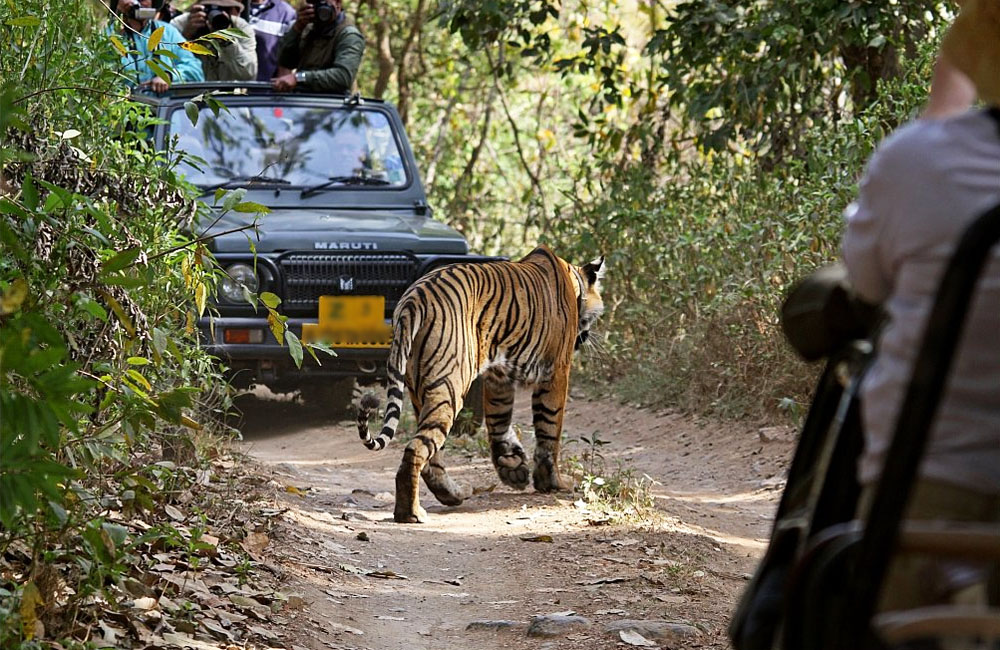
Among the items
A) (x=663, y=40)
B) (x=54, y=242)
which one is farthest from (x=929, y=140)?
(x=663, y=40)

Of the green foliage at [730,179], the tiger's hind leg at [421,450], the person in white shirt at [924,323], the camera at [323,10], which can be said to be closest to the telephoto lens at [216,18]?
the camera at [323,10]

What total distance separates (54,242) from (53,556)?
2.86ft

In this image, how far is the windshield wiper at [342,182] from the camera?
8898mm

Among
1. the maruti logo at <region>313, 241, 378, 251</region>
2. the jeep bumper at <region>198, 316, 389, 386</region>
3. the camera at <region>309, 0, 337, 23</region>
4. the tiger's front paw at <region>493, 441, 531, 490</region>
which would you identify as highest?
the camera at <region>309, 0, 337, 23</region>

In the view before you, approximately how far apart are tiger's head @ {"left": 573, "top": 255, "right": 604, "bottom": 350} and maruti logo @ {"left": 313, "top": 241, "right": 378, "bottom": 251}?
1372 millimetres

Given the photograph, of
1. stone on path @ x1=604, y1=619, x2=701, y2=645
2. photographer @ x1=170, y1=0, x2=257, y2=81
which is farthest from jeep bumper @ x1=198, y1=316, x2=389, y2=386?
stone on path @ x1=604, y1=619, x2=701, y2=645

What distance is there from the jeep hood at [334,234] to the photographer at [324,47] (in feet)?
3.20

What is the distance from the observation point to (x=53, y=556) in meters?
3.39

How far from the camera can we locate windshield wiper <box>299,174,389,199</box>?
890 cm

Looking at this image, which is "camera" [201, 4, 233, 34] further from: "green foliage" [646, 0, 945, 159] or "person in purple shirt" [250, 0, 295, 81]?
"green foliage" [646, 0, 945, 159]

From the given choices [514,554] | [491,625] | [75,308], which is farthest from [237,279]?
[75,308]

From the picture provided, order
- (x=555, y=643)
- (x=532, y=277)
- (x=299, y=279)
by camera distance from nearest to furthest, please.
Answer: (x=555, y=643) < (x=532, y=277) < (x=299, y=279)

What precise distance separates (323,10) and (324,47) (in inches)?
10.0

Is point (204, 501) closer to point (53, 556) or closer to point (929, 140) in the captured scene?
point (53, 556)
